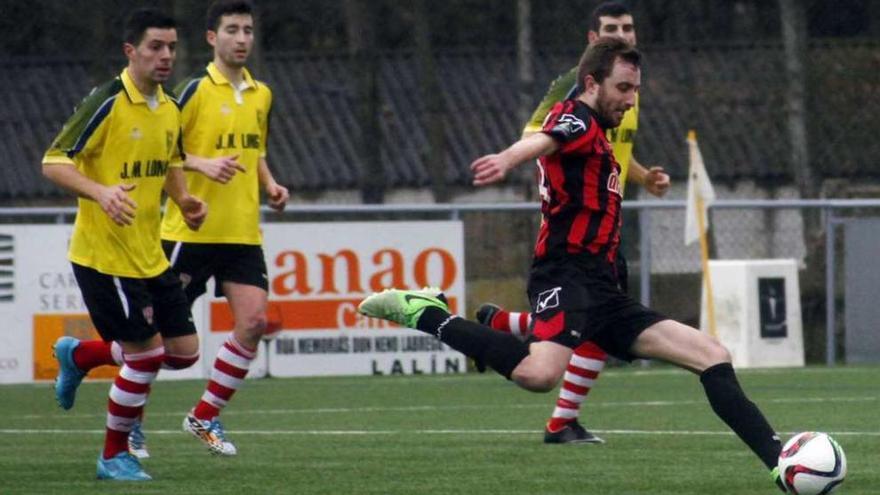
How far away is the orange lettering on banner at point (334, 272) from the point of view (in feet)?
52.2

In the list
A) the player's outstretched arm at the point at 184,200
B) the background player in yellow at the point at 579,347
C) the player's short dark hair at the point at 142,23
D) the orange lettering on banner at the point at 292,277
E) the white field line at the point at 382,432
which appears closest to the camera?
the player's short dark hair at the point at 142,23

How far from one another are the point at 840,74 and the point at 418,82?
20.4 ft

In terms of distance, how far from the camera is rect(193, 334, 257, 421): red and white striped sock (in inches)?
394

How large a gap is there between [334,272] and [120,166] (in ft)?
23.4

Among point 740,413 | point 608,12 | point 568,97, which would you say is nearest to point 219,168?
point 568,97

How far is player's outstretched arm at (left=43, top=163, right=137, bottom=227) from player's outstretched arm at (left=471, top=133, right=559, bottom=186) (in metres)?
1.61

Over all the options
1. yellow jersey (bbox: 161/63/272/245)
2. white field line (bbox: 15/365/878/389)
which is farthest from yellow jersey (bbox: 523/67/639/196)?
white field line (bbox: 15/365/878/389)

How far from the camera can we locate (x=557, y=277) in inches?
322

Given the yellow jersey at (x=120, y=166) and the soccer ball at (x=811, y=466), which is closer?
the soccer ball at (x=811, y=466)

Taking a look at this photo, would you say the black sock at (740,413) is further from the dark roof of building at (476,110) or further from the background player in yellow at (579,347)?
the dark roof of building at (476,110)

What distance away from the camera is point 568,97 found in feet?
32.4

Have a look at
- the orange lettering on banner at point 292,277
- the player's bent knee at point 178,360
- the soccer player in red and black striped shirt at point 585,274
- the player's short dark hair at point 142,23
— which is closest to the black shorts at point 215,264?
the player's bent knee at point 178,360

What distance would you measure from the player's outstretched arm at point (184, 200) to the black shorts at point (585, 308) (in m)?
1.87

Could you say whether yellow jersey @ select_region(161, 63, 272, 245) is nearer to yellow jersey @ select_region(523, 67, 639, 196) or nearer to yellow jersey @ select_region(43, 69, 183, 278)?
yellow jersey @ select_region(43, 69, 183, 278)
